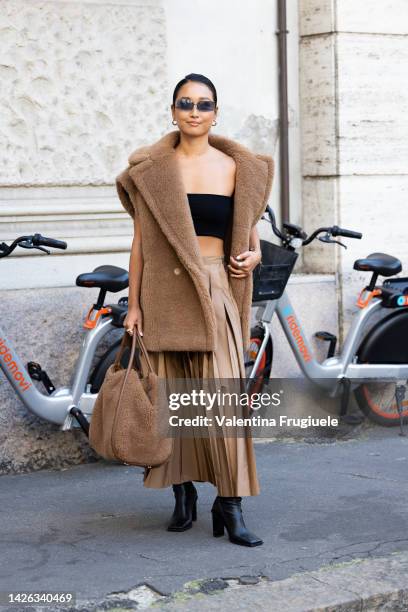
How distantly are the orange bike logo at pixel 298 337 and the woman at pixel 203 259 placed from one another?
2.19 meters

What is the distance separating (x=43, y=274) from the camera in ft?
23.3

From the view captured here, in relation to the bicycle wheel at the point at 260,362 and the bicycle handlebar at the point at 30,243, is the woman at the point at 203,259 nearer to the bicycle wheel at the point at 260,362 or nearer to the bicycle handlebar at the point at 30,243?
the bicycle handlebar at the point at 30,243

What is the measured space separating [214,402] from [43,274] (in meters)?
2.29

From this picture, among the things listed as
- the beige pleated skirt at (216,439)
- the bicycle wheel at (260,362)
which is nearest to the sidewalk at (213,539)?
the beige pleated skirt at (216,439)

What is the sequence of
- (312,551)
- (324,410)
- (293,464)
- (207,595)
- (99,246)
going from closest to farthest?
1. (207,595)
2. (312,551)
3. (293,464)
4. (99,246)
5. (324,410)

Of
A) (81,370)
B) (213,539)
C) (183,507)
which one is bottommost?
(213,539)

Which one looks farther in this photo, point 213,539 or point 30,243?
point 30,243

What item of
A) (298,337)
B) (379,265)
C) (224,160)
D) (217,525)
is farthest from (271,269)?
(217,525)

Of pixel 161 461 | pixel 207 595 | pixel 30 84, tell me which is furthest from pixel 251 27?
pixel 207 595

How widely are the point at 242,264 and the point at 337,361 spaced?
8.76 ft

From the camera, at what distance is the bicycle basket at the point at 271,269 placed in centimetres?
704

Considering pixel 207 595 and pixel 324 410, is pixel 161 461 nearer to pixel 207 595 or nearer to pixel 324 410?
pixel 207 595

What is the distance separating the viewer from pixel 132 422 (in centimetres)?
496

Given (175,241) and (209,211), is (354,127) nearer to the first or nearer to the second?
(209,211)
